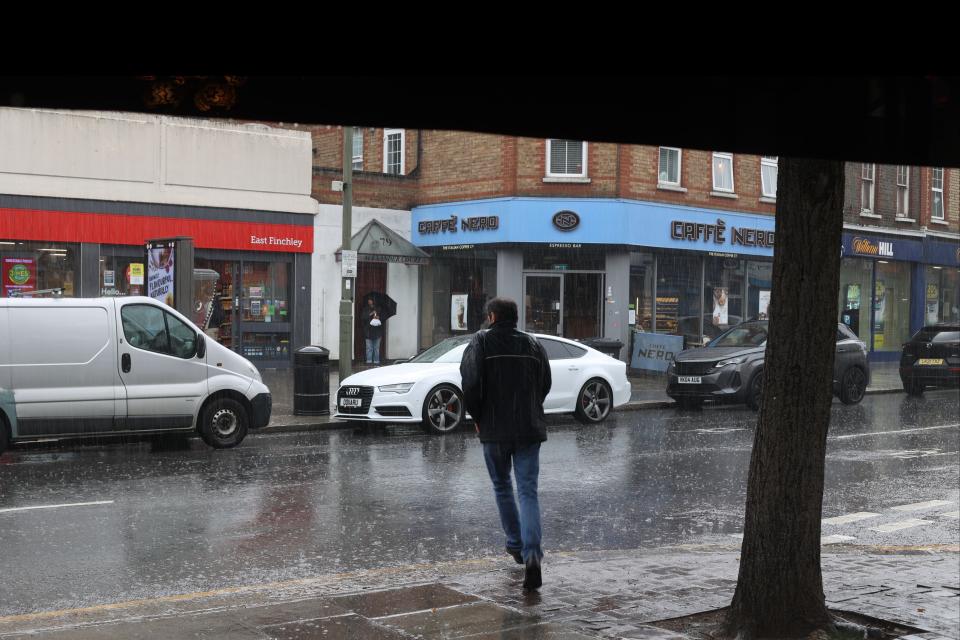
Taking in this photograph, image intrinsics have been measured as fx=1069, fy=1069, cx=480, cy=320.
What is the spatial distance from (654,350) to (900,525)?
55.2 feet

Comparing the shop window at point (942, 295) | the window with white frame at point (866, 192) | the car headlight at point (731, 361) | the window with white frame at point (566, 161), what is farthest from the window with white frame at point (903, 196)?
the car headlight at point (731, 361)

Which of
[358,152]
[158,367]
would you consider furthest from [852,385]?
[358,152]

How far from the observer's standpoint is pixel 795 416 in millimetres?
5488

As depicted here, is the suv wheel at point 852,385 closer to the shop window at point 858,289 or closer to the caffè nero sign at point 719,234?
the caffè nero sign at point 719,234

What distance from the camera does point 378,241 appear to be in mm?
27078

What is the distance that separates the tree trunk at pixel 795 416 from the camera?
5.41 meters

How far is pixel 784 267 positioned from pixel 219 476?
23.6ft

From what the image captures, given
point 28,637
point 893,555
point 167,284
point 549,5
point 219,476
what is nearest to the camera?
point 549,5

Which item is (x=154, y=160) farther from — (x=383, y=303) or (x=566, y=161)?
(x=566, y=161)

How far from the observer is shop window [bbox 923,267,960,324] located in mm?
36062

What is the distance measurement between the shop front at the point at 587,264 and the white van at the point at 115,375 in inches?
533

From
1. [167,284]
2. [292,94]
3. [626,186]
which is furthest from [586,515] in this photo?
[626,186]

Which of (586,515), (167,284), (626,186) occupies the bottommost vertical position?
(586,515)

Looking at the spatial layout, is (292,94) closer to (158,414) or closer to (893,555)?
(893,555)
